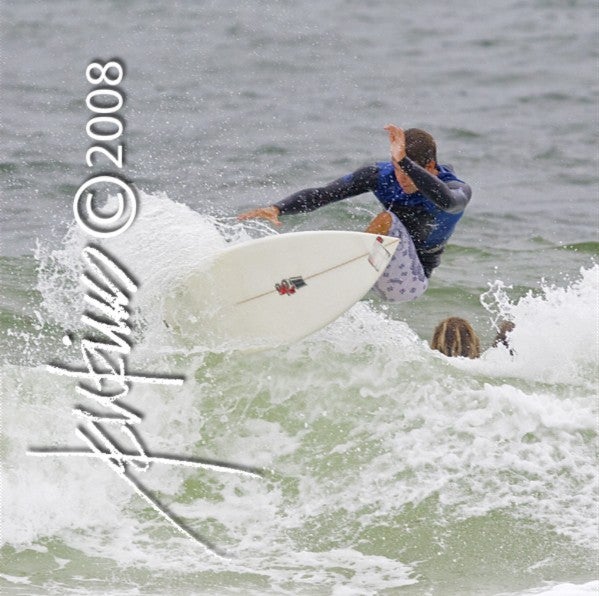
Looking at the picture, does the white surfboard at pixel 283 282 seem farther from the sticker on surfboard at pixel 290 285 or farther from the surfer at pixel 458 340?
the surfer at pixel 458 340

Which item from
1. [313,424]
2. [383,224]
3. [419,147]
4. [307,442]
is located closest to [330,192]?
[383,224]

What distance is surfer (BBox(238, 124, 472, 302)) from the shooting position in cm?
629

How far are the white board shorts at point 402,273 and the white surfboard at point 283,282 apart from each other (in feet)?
0.57

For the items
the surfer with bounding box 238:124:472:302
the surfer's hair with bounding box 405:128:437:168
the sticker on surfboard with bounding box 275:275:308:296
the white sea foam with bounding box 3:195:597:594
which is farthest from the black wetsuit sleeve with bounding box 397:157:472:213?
the white sea foam with bounding box 3:195:597:594

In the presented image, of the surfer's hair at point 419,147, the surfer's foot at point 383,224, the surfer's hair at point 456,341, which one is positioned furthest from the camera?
the surfer's hair at point 456,341

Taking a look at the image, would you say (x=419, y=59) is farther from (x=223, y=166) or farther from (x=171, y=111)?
(x=223, y=166)

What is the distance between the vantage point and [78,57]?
16.7m

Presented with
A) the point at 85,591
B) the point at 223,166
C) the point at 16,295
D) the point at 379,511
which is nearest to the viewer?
the point at 85,591

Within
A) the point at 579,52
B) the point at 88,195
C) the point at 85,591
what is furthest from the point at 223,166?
the point at 579,52

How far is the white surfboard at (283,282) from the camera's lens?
20.5 ft

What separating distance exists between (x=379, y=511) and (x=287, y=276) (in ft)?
4.40

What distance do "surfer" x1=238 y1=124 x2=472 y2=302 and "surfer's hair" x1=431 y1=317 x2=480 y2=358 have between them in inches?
19.2

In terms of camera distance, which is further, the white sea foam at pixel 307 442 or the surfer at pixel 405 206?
the surfer at pixel 405 206

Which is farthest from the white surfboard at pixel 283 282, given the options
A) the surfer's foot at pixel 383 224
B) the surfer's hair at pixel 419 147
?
the surfer's hair at pixel 419 147
